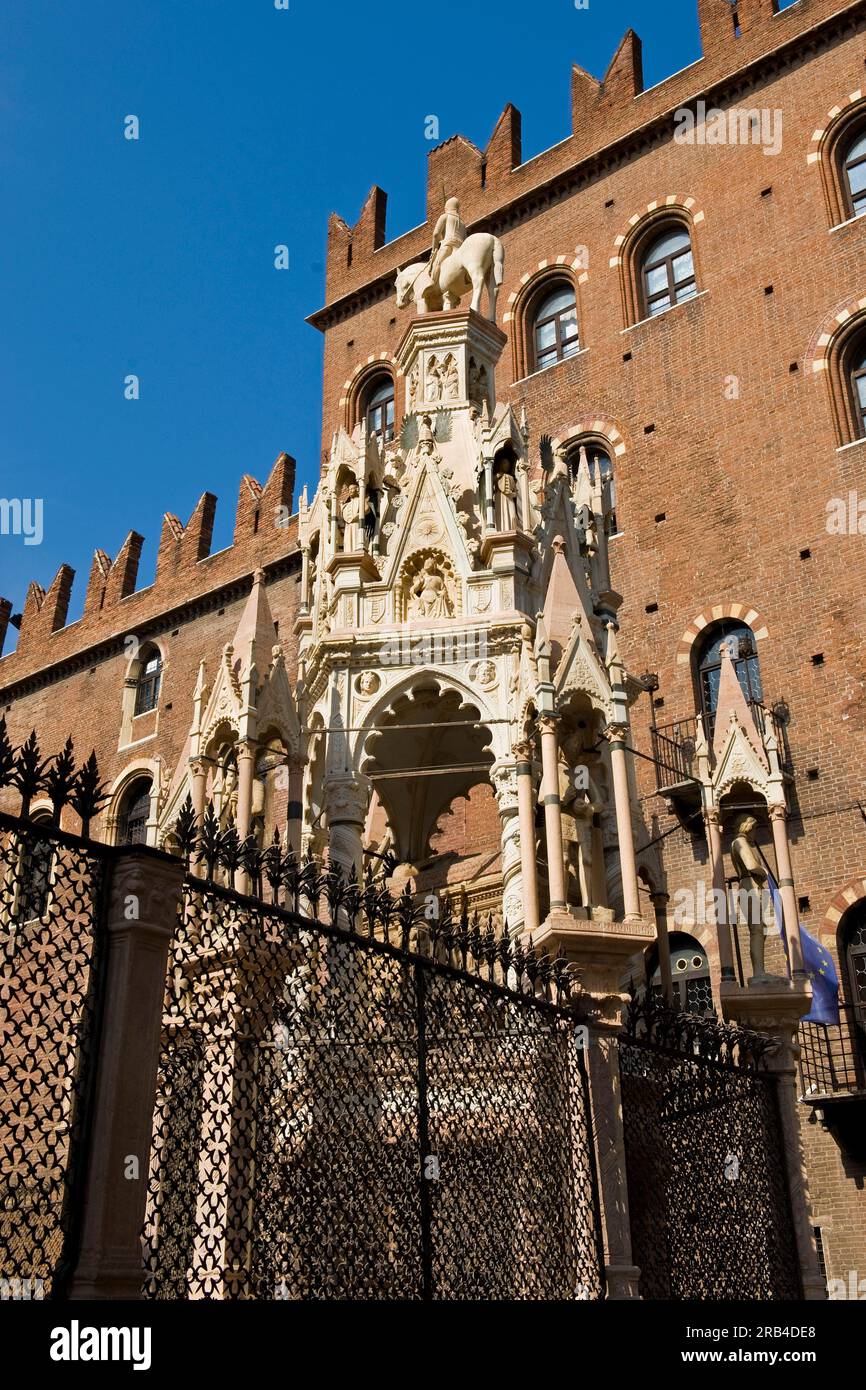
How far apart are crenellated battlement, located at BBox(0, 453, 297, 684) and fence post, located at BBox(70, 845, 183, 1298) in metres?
23.4

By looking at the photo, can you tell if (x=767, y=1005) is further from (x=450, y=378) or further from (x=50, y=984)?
(x=50, y=984)

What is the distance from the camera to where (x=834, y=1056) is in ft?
53.5

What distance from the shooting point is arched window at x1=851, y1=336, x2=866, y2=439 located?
1975 centimetres

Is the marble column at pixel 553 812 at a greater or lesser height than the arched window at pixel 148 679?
lesser

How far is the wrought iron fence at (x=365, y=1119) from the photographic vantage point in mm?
5695

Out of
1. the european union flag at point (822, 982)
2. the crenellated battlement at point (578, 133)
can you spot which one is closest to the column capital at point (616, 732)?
the european union flag at point (822, 982)

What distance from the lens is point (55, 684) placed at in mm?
33562

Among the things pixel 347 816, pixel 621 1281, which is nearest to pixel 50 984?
pixel 621 1281

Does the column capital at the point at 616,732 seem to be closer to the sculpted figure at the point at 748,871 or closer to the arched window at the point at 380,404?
the sculpted figure at the point at 748,871

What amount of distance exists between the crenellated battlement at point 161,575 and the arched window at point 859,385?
12.4 meters

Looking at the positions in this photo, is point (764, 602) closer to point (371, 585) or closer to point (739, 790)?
point (739, 790)

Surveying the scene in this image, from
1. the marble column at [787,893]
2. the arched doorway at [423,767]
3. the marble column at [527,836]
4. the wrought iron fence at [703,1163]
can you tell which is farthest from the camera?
the marble column at [787,893]

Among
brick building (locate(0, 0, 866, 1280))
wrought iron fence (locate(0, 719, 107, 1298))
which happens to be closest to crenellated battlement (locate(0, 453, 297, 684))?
brick building (locate(0, 0, 866, 1280))
